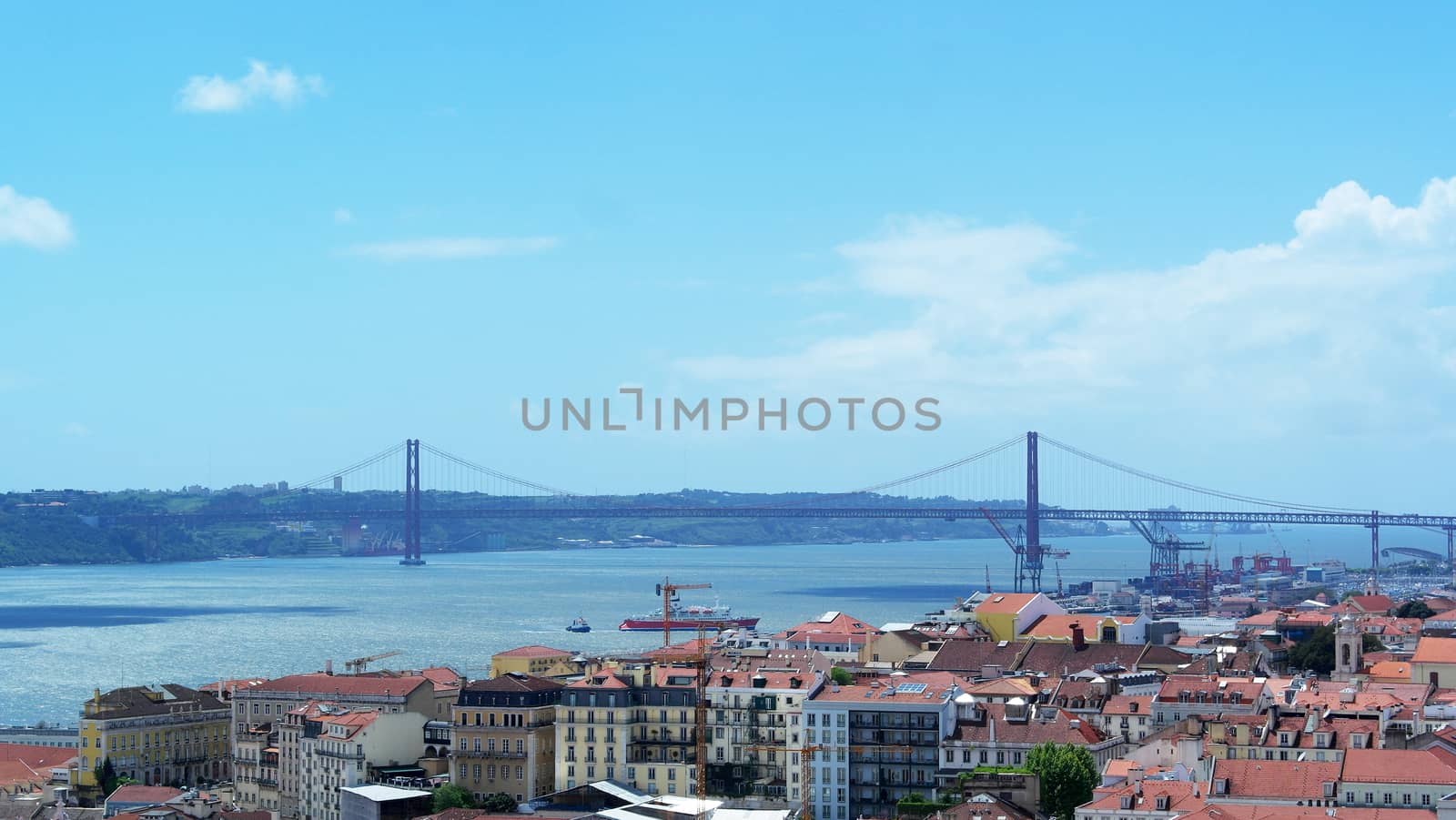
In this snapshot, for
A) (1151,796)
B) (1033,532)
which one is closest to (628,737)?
(1151,796)

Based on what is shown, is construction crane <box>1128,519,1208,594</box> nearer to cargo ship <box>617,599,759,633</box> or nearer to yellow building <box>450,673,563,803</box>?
cargo ship <box>617,599,759,633</box>

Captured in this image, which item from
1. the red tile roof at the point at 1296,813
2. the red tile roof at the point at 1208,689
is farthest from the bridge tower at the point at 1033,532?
the red tile roof at the point at 1296,813

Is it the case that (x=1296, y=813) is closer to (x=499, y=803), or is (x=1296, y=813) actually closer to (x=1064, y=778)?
(x=1064, y=778)

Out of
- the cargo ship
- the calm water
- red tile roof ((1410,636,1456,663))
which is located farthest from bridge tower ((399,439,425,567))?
red tile roof ((1410,636,1456,663))

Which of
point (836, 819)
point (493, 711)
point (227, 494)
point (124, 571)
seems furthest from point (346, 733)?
point (227, 494)

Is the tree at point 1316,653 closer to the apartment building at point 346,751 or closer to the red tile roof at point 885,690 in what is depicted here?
the red tile roof at point 885,690

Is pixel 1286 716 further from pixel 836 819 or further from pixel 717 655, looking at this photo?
pixel 717 655
